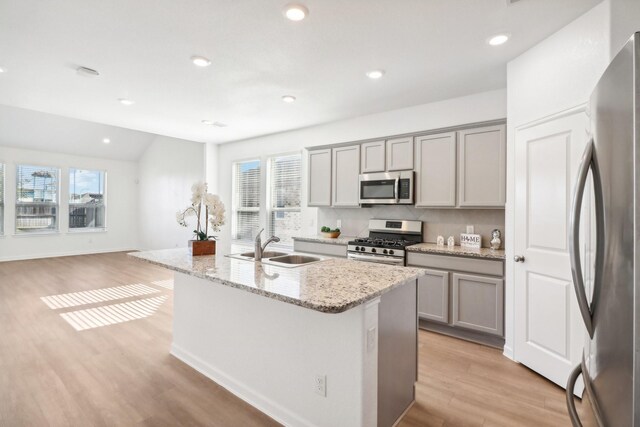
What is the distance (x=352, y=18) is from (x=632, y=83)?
191 centimetres

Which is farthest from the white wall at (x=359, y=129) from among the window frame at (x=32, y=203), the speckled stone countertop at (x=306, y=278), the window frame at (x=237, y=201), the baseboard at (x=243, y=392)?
the window frame at (x=32, y=203)

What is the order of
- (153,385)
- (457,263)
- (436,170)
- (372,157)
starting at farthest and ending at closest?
(372,157)
(436,170)
(457,263)
(153,385)

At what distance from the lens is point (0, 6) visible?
83.1 inches

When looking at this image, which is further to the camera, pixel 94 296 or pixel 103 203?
pixel 103 203

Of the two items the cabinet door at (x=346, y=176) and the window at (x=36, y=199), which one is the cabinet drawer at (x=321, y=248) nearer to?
the cabinet door at (x=346, y=176)

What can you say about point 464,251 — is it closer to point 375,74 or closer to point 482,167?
point 482,167

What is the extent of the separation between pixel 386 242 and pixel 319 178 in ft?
4.94

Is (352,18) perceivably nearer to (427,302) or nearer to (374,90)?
(374,90)

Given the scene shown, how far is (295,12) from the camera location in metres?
2.13

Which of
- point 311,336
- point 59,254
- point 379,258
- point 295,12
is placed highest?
point 295,12

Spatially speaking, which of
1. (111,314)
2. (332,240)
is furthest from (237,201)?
(111,314)

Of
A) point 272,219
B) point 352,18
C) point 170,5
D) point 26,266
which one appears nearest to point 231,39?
point 170,5

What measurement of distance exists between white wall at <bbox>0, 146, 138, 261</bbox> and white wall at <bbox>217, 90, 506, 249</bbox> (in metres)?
4.43

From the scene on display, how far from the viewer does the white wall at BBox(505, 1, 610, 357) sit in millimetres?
A: 2074
